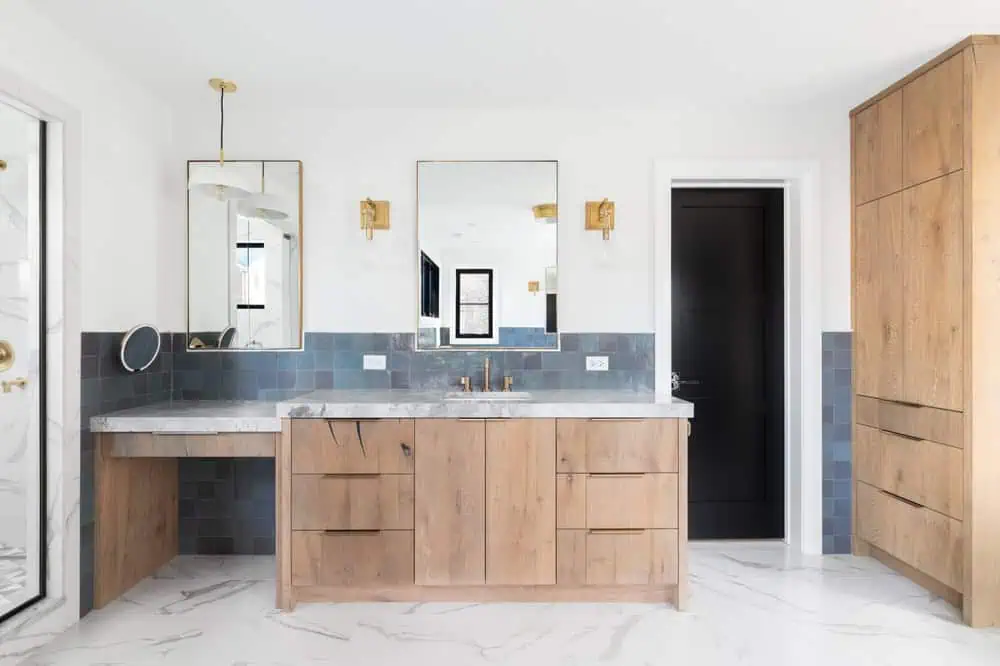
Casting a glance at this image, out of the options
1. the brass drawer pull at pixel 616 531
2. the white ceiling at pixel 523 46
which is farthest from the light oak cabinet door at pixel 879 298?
the brass drawer pull at pixel 616 531

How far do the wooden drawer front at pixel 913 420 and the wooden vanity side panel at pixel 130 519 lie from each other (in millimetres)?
3554

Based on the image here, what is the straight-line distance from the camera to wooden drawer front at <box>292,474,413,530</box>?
2.57 meters

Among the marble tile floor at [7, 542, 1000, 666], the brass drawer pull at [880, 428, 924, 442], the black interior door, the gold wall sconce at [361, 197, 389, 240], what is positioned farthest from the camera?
the black interior door

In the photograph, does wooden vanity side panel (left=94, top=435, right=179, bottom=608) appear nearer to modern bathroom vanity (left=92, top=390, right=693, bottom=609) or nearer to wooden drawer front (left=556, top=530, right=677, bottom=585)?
modern bathroom vanity (left=92, top=390, right=693, bottom=609)

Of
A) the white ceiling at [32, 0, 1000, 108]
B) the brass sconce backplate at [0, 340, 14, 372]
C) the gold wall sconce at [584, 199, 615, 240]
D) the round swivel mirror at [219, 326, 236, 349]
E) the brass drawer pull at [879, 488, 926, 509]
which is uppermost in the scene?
the white ceiling at [32, 0, 1000, 108]

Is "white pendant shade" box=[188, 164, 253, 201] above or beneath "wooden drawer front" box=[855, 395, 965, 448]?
above

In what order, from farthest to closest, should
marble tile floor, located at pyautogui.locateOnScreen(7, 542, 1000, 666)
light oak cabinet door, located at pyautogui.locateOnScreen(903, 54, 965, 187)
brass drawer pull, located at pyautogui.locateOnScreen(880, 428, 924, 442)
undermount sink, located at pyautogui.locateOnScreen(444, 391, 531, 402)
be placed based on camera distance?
undermount sink, located at pyautogui.locateOnScreen(444, 391, 531, 402), brass drawer pull, located at pyautogui.locateOnScreen(880, 428, 924, 442), light oak cabinet door, located at pyautogui.locateOnScreen(903, 54, 965, 187), marble tile floor, located at pyautogui.locateOnScreen(7, 542, 1000, 666)

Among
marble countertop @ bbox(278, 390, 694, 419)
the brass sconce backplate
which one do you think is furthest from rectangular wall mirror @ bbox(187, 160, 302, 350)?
the brass sconce backplate

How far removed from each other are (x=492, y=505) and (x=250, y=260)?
71.6 inches

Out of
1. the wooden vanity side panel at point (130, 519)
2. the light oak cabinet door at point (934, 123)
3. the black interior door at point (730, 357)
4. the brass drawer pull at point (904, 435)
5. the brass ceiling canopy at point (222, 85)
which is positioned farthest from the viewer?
the black interior door at point (730, 357)

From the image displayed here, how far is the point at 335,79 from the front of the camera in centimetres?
287

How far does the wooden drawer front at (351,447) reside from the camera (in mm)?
2570

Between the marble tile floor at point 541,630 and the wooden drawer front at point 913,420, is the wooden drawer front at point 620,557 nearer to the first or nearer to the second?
the marble tile floor at point 541,630

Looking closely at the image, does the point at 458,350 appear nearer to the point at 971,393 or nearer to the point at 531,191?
the point at 531,191
